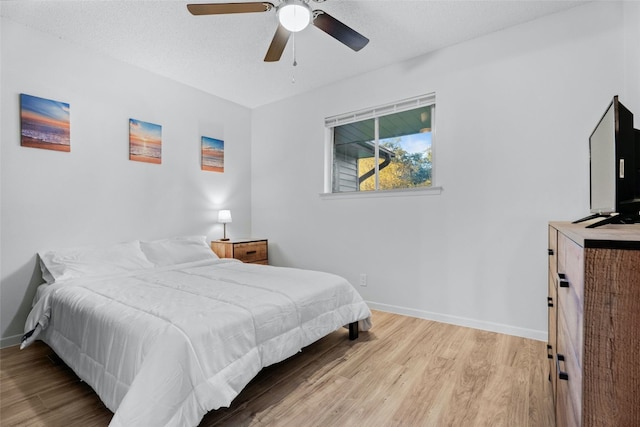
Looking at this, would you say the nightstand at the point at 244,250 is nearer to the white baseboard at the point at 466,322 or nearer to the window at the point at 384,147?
the window at the point at 384,147

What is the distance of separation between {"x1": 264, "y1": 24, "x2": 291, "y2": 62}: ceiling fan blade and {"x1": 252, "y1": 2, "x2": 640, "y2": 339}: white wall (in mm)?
1375

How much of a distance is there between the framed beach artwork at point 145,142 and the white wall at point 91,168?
0.20ft

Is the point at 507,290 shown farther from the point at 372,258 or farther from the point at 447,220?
the point at 372,258

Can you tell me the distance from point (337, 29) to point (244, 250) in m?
2.74

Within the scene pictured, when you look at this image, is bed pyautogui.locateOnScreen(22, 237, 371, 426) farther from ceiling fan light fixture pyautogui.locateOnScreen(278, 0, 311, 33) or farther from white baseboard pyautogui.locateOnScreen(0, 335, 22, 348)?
ceiling fan light fixture pyautogui.locateOnScreen(278, 0, 311, 33)

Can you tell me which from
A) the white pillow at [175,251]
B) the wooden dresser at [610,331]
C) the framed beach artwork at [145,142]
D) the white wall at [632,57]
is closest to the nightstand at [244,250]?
the white pillow at [175,251]

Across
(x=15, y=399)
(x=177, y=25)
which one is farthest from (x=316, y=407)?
(x=177, y=25)

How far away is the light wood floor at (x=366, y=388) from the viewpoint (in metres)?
1.56

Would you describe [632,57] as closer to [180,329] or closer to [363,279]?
[363,279]

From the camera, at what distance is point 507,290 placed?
2615 mm

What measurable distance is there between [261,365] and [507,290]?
2152mm

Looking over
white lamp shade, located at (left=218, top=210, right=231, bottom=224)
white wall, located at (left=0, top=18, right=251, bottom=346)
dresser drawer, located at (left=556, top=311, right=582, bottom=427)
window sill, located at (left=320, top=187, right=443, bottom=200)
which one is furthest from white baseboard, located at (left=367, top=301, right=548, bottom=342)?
white wall, located at (left=0, top=18, right=251, bottom=346)

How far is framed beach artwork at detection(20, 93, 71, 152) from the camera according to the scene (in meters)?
2.53

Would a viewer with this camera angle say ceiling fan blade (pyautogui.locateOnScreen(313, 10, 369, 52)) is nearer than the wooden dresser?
No
